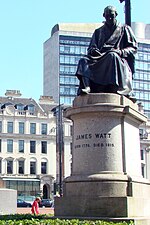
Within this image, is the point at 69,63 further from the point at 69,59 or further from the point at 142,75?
the point at 142,75

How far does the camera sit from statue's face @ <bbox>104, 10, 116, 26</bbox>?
13.6m

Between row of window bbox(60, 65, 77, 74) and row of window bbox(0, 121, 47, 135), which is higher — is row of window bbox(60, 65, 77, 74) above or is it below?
above

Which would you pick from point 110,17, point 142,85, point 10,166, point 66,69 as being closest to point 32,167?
point 10,166

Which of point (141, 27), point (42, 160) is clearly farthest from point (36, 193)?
point (141, 27)

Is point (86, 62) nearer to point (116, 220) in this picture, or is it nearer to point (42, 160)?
point (116, 220)

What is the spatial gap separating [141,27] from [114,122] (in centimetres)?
12990

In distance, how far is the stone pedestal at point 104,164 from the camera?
1149 cm

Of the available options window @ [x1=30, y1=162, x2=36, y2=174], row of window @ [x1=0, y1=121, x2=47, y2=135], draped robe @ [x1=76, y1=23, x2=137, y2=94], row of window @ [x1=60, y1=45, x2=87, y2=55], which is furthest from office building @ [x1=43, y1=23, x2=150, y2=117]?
draped robe @ [x1=76, y1=23, x2=137, y2=94]

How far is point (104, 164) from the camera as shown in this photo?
12062 mm

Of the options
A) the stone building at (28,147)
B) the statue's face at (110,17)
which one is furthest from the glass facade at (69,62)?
the statue's face at (110,17)

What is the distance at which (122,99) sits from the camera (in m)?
12.6

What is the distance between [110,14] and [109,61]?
1.54 meters

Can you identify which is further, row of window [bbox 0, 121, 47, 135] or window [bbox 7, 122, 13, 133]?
row of window [bbox 0, 121, 47, 135]

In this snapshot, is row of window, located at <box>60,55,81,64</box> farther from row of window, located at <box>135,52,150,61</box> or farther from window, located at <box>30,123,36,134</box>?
window, located at <box>30,123,36,134</box>
